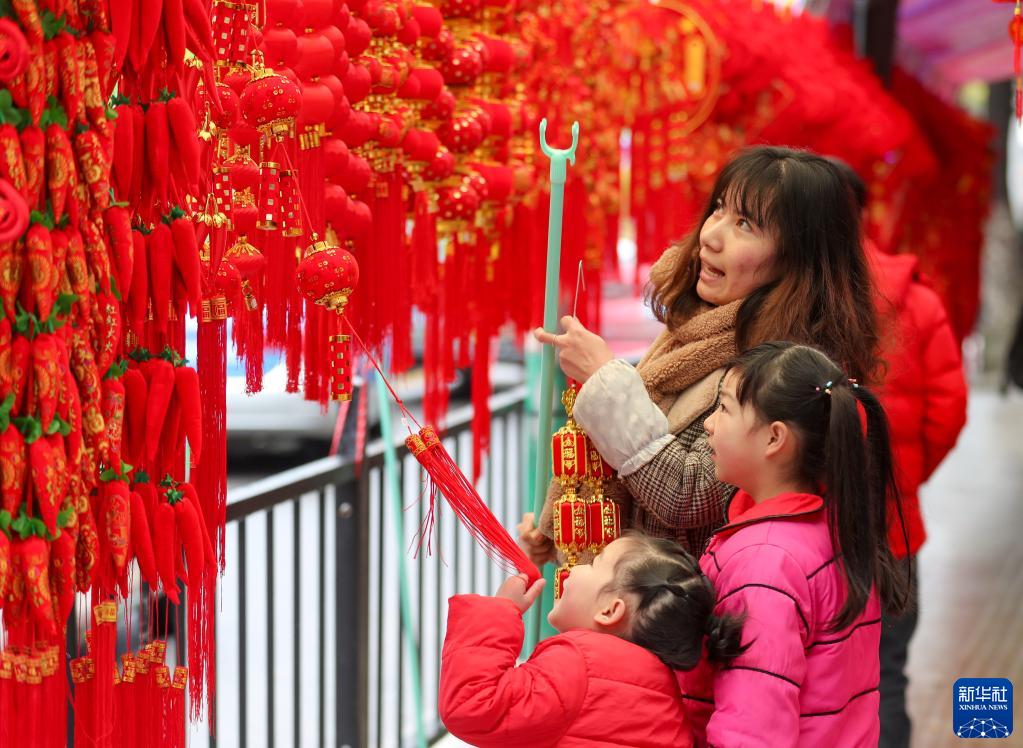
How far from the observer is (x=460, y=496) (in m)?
1.46

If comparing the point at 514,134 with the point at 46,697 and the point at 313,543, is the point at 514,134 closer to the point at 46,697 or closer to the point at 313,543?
the point at 46,697

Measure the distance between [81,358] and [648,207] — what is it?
2.41 metres

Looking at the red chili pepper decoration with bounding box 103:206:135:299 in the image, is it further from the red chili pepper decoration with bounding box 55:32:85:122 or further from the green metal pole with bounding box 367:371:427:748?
the green metal pole with bounding box 367:371:427:748

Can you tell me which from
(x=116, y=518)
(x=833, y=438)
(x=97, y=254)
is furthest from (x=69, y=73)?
(x=833, y=438)

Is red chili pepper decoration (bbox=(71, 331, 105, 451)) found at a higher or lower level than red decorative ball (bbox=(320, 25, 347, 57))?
lower

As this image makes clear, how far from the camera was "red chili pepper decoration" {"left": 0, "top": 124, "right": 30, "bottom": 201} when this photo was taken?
1030 millimetres

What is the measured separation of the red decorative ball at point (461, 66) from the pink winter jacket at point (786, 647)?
877 mm

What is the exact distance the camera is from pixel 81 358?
3.69 ft

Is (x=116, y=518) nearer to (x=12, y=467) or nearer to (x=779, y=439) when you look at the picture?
(x=12, y=467)

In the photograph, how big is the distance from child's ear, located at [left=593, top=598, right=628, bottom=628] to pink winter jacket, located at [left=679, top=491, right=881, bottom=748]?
10 cm

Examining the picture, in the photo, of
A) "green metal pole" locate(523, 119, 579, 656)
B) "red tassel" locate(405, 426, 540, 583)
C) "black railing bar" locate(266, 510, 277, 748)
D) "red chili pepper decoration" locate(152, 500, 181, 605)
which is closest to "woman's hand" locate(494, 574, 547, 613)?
"red tassel" locate(405, 426, 540, 583)

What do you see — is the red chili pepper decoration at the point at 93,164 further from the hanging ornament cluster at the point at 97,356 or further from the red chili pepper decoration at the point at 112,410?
the red chili pepper decoration at the point at 112,410

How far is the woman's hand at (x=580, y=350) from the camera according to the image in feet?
5.32

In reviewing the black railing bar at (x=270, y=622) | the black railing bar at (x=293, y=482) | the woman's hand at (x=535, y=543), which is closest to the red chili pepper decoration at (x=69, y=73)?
the woman's hand at (x=535, y=543)
